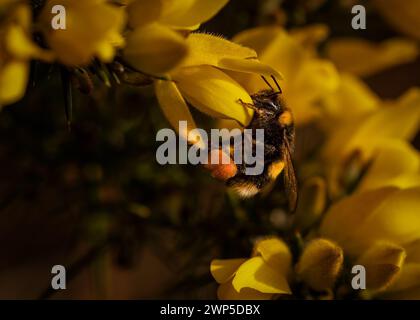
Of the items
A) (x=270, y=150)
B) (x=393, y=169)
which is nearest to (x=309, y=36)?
(x=393, y=169)

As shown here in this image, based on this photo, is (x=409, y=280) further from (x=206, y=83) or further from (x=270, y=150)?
(x=206, y=83)

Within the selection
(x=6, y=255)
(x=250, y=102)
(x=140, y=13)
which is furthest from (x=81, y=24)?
(x=6, y=255)

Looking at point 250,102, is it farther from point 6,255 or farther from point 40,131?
point 6,255

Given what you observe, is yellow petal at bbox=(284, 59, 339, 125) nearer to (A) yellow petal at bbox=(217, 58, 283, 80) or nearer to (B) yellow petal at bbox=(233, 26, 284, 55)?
(B) yellow petal at bbox=(233, 26, 284, 55)

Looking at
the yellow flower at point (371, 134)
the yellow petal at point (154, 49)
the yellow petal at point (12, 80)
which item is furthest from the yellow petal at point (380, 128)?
the yellow petal at point (12, 80)

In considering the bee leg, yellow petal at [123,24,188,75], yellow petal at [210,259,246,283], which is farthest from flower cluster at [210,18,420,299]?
yellow petal at [123,24,188,75]

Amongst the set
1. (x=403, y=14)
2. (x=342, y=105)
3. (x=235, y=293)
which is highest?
(x=403, y=14)

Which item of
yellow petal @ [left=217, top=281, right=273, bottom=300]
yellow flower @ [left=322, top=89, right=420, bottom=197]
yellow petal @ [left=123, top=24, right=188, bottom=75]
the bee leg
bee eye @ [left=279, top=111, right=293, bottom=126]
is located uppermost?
yellow flower @ [left=322, top=89, right=420, bottom=197]
